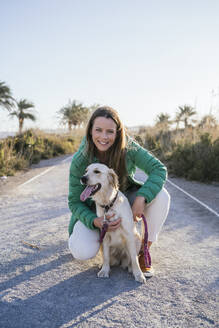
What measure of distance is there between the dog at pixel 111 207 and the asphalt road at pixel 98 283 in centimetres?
16

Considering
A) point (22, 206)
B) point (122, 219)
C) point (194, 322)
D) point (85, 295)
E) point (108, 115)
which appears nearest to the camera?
point (194, 322)

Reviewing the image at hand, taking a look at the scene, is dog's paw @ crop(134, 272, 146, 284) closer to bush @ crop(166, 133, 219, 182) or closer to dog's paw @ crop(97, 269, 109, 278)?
dog's paw @ crop(97, 269, 109, 278)

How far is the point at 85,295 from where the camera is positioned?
226cm

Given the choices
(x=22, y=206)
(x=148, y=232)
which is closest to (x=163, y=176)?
(x=148, y=232)

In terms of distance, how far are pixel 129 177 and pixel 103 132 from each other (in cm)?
Answer: 60

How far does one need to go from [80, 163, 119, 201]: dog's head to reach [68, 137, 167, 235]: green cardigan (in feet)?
1.03

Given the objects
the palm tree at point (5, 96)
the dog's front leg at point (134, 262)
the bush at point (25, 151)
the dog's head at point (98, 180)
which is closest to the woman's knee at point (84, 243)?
the dog's front leg at point (134, 262)

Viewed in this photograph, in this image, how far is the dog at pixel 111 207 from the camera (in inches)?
97.0

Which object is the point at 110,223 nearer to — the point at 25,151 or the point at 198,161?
the point at 198,161

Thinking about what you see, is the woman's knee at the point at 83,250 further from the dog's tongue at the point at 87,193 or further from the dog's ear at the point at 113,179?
the dog's ear at the point at 113,179

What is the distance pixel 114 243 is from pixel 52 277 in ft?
2.06

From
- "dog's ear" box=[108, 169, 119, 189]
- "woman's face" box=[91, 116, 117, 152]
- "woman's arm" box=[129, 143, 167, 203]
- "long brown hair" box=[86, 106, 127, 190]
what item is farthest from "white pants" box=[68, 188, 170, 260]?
"woman's face" box=[91, 116, 117, 152]

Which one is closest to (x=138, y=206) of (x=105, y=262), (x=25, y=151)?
(x=105, y=262)

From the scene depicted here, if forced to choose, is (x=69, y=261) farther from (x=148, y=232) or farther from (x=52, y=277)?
(x=148, y=232)
